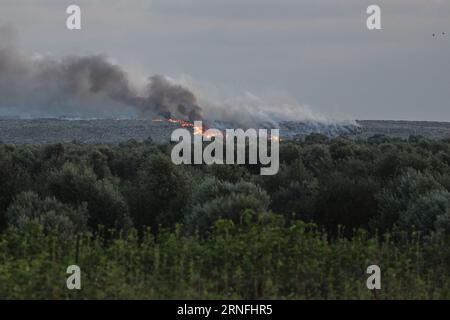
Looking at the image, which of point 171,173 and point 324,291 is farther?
point 171,173

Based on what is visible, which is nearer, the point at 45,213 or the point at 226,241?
the point at 226,241

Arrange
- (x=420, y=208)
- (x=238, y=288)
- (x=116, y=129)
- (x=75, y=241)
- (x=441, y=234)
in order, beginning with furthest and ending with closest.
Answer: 1. (x=116, y=129)
2. (x=420, y=208)
3. (x=441, y=234)
4. (x=75, y=241)
5. (x=238, y=288)

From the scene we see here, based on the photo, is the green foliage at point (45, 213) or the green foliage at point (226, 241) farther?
the green foliage at point (45, 213)

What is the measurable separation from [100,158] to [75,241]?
2823 cm

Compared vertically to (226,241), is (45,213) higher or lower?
higher

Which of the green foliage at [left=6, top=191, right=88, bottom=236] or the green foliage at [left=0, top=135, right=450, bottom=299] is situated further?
the green foliage at [left=6, top=191, right=88, bottom=236]

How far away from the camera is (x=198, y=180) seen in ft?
96.2

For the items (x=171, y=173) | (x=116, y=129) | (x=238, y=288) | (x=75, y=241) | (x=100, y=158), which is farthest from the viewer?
(x=116, y=129)

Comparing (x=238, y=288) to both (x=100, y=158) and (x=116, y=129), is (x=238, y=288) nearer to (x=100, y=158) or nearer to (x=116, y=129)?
(x=100, y=158)
